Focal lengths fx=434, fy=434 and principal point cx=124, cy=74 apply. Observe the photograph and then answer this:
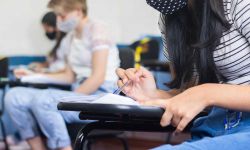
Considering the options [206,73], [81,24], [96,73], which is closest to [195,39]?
[206,73]

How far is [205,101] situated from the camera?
2.85 feet

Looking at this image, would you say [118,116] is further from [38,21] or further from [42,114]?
[38,21]

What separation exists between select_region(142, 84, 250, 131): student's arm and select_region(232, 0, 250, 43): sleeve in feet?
0.48

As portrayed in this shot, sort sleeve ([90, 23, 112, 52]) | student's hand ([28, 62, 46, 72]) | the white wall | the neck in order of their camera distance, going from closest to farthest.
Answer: sleeve ([90, 23, 112, 52])
the neck
student's hand ([28, 62, 46, 72])
the white wall

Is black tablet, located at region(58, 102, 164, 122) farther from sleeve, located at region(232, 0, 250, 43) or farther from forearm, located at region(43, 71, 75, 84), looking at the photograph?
forearm, located at region(43, 71, 75, 84)

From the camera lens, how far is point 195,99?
868mm

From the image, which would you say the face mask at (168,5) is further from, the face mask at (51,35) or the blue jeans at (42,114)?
the face mask at (51,35)

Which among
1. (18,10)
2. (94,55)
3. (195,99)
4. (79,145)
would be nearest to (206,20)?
(195,99)

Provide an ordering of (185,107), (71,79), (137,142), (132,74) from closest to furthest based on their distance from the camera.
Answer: (185,107) < (132,74) < (71,79) < (137,142)

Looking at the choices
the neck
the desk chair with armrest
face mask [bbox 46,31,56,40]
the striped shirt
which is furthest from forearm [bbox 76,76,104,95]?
face mask [bbox 46,31,56,40]

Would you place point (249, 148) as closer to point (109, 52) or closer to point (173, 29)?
point (173, 29)

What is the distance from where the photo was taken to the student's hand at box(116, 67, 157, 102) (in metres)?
1.12

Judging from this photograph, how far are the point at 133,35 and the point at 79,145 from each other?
3.13 m

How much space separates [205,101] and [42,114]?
1.38 meters
